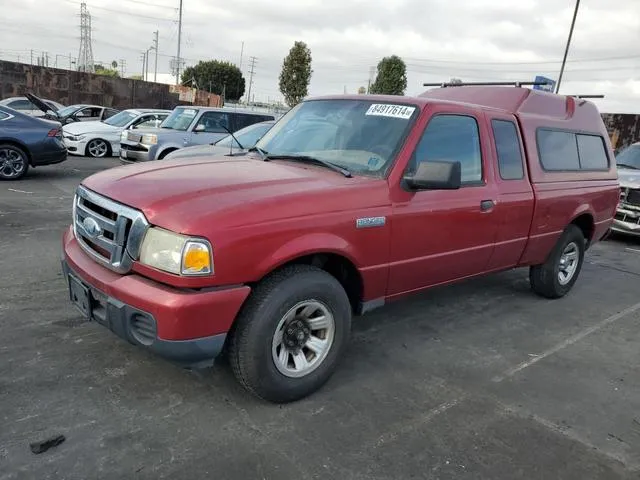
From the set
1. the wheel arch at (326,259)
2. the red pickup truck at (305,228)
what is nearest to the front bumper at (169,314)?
the red pickup truck at (305,228)

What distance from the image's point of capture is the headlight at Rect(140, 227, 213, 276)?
2744 millimetres

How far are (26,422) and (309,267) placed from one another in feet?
5.76

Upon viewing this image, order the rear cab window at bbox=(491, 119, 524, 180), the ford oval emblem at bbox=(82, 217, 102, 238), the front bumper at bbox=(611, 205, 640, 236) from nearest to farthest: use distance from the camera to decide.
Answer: the ford oval emblem at bbox=(82, 217, 102, 238) → the rear cab window at bbox=(491, 119, 524, 180) → the front bumper at bbox=(611, 205, 640, 236)

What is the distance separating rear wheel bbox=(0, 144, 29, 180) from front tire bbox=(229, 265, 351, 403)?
936 centimetres

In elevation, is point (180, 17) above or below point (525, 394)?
above

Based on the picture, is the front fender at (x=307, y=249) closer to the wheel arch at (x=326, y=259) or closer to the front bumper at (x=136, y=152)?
the wheel arch at (x=326, y=259)

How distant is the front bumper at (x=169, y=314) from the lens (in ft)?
9.01

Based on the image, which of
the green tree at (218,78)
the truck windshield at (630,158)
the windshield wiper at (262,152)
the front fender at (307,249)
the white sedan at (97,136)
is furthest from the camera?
the green tree at (218,78)

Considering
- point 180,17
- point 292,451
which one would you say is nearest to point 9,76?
point 180,17

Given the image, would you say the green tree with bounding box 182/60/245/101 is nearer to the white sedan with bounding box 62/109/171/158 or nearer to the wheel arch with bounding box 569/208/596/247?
the white sedan with bounding box 62/109/171/158

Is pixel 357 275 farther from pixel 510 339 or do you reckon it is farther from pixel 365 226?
pixel 510 339

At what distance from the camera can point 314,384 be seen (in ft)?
11.1

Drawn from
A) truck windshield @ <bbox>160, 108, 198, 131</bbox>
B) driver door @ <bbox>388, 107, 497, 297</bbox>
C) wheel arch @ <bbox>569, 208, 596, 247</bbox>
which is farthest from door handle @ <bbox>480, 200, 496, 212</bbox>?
truck windshield @ <bbox>160, 108, 198, 131</bbox>

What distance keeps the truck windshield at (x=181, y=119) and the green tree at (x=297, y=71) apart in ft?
94.2
